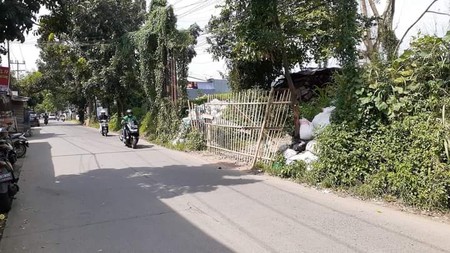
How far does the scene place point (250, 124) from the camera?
10.3 meters

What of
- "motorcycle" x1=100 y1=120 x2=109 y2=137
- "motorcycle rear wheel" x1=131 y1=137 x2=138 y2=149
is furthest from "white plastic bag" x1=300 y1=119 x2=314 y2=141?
"motorcycle" x1=100 y1=120 x2=109 y2=137

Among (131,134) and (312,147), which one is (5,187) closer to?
(312,147)

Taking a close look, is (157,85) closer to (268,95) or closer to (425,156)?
(268,95)

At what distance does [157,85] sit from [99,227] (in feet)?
40.9

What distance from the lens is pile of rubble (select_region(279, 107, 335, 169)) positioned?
809cm

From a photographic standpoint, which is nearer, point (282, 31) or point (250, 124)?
point (282, 31)

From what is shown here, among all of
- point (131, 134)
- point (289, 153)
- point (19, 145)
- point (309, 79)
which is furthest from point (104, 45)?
point (289, 153)

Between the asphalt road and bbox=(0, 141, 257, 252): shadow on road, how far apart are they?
0.04 ft

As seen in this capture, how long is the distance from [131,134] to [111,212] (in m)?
9.57

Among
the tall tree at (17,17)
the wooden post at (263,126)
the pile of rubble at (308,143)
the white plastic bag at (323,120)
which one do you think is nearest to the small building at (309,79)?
the wooden post at (263,126)

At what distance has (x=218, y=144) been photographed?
1253 centimetres

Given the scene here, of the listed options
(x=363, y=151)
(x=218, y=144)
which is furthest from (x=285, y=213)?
(x=218, y=144)

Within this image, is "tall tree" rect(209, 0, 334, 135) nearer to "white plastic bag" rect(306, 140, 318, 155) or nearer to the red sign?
"white plastic bag" rect(306, 140, 318, 155)

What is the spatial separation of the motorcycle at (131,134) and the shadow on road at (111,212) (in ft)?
17.2
